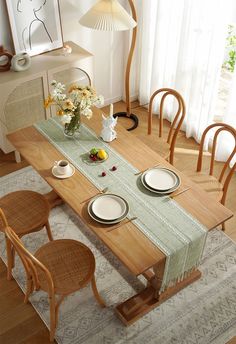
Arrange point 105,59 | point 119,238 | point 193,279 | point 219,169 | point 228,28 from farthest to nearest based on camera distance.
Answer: point 105,59, point 219,169, point 228,28, point 193,279, point 119,238

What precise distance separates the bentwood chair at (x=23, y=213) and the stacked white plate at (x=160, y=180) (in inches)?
28.7

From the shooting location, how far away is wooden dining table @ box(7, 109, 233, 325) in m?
2.48

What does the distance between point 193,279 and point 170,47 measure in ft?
7.31

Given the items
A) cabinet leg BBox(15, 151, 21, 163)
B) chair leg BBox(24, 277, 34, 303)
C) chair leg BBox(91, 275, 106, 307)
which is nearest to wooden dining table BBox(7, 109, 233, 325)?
chair leg BBox(91, 275, 106, 307)

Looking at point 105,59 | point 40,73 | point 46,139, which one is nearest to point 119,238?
point 46,139

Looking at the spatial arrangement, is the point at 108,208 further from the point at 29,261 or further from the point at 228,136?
the point at 228,136

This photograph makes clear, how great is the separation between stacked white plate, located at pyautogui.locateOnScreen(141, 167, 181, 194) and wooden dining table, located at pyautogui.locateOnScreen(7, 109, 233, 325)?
6 cm

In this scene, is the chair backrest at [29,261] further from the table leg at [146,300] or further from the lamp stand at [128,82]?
the lamp stand at [128,82]

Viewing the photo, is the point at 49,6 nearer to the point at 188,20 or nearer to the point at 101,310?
the point at 188,20

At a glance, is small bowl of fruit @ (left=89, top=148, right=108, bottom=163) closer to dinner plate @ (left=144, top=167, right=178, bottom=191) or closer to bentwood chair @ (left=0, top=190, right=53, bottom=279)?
dinner plate @ (left=144, top=167, right=178, bottom=191)

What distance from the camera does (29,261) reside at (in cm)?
247

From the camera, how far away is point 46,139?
3256mm

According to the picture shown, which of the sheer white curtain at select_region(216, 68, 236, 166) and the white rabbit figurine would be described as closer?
the white rabbit figurine

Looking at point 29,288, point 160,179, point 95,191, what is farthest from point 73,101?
point 29,288
